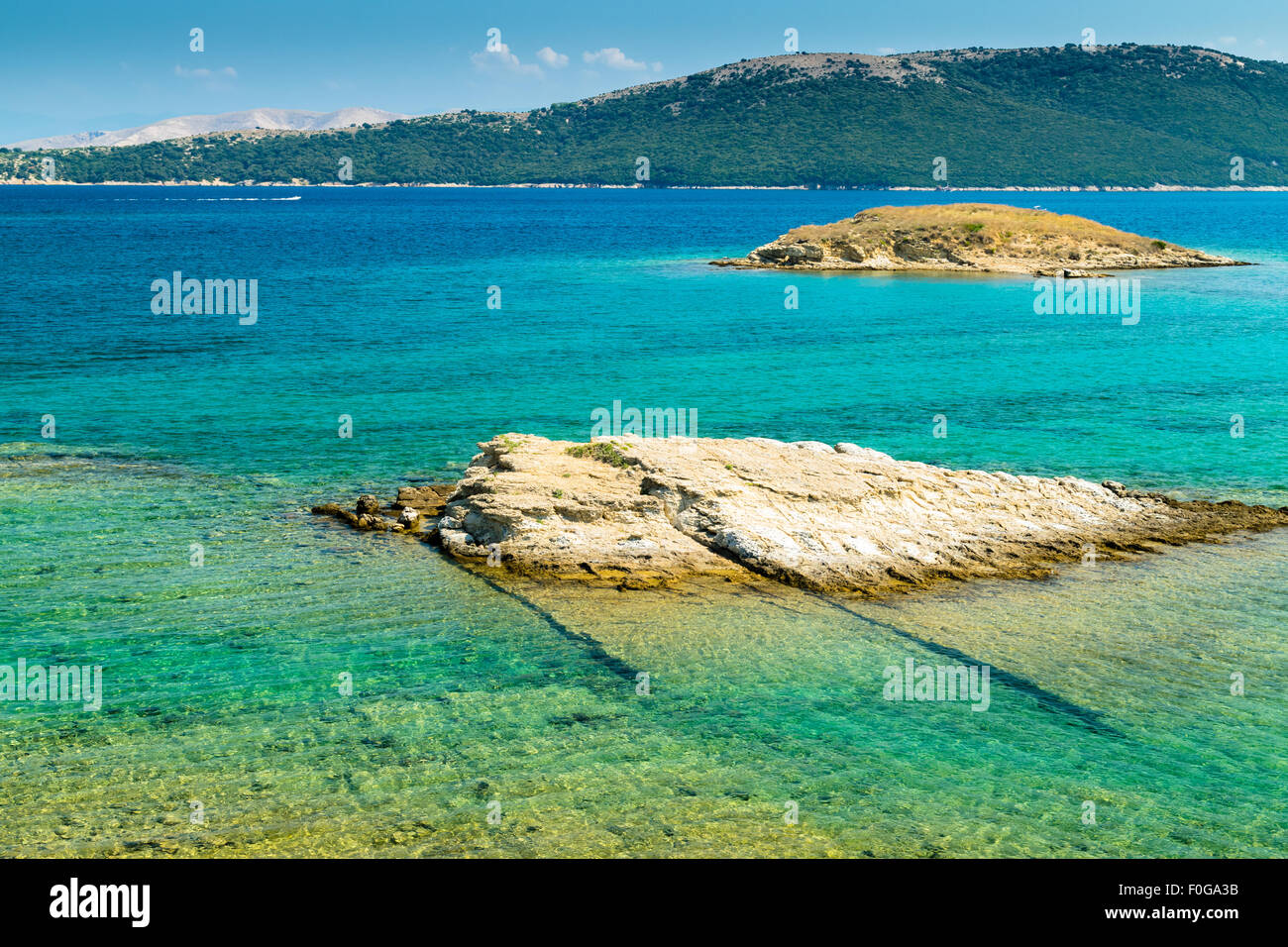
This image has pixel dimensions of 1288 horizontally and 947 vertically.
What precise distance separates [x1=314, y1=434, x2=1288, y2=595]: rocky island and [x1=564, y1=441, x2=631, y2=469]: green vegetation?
0.11 feet

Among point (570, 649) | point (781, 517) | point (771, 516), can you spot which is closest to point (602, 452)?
point (771, 516)

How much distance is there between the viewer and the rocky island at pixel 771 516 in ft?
64.2

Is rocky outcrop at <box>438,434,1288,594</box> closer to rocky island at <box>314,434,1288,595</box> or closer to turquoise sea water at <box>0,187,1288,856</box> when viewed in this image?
rocky island at <box>314,434,1288,595</box>

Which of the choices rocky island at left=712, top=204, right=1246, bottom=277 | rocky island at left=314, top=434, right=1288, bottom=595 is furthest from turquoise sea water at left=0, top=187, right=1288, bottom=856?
rocky island at left=712, top=204, right=1246, bottom=277

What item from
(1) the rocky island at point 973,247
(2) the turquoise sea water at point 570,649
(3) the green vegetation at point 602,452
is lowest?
(2) the turquoise sea water at point 570,649

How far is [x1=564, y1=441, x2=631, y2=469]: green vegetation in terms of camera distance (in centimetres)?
2219

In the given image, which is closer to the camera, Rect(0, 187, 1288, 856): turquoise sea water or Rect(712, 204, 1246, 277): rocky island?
Rect(0, 187, 1288, 856): turquoise sea water

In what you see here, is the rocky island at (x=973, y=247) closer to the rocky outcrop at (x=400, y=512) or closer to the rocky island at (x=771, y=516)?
the rocky island at (x=771, y=516)

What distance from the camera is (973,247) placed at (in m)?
80.6

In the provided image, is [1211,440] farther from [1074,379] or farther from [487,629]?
[487,629]

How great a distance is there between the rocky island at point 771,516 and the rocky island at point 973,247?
5942 centimetres

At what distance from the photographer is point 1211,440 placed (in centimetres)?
3033

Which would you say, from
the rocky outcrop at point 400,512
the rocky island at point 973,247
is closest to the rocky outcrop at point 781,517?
the rocky outcrop at point 400,512

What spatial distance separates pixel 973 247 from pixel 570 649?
7301 centimetres
